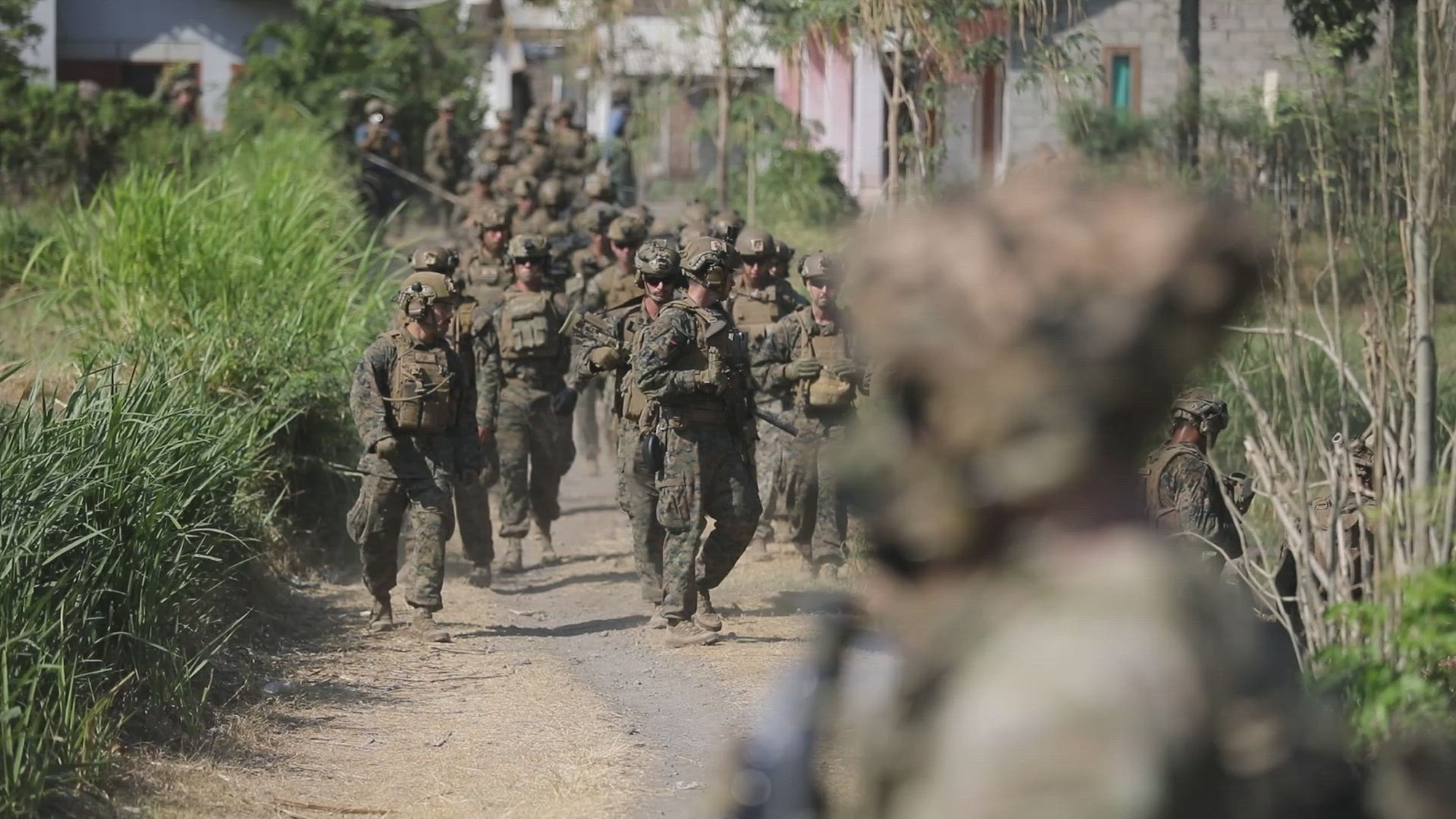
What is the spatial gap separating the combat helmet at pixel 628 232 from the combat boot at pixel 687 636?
439cm

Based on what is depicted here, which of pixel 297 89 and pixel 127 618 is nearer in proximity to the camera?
pixel 127 618

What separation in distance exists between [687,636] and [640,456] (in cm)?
105

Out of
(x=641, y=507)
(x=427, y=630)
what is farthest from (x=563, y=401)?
(x=427, y=630)

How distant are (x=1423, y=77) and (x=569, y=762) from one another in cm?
419

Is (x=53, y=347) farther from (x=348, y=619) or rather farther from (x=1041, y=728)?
(x=1041, y=728)

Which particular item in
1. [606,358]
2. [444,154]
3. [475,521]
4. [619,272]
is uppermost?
[444,154]

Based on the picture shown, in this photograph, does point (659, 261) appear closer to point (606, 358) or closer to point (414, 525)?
point (606, 358)

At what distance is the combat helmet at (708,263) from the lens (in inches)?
364

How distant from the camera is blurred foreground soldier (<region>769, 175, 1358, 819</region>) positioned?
179cm

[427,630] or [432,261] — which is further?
[432,261]

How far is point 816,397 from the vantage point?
36.2 feet

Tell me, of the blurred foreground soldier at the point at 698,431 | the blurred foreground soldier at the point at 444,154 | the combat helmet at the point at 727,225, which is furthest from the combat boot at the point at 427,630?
the blurred foreground soldier at the point at 444,154

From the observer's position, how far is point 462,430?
32.3 feet

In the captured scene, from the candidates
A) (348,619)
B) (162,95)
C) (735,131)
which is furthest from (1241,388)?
(162,95)
